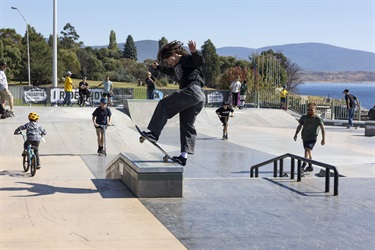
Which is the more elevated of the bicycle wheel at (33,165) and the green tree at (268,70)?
the green tree at (268,70)

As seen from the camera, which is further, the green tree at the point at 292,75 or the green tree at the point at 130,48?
the green tree at the point at 130,48

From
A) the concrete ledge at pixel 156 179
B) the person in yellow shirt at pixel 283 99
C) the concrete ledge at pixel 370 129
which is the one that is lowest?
the concrete ledge at pixel 370 129

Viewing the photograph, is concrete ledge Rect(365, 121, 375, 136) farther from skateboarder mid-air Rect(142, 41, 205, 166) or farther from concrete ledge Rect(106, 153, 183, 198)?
concrete ledge Rect(106, 153, 183, 198)

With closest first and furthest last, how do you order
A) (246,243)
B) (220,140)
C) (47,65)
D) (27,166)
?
(246,243) → (27,166) → (220,140) → (47,65)

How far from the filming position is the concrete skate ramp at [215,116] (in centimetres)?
2659

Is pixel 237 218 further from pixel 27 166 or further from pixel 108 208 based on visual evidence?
pixel 27 166

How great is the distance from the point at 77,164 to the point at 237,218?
8.50m

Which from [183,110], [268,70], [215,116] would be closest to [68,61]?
[268,70]

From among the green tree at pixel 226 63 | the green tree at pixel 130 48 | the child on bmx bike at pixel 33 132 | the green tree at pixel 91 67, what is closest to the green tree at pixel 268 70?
the green tree at pixel 226 63

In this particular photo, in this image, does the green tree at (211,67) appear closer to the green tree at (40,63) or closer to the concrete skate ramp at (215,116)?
the green tree at (40,63)

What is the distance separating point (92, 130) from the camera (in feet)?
59.7

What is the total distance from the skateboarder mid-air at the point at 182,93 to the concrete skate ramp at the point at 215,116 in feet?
58.5

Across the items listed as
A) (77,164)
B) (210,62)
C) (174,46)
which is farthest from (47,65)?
(174,46)

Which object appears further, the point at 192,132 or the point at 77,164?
the point at 77,164
